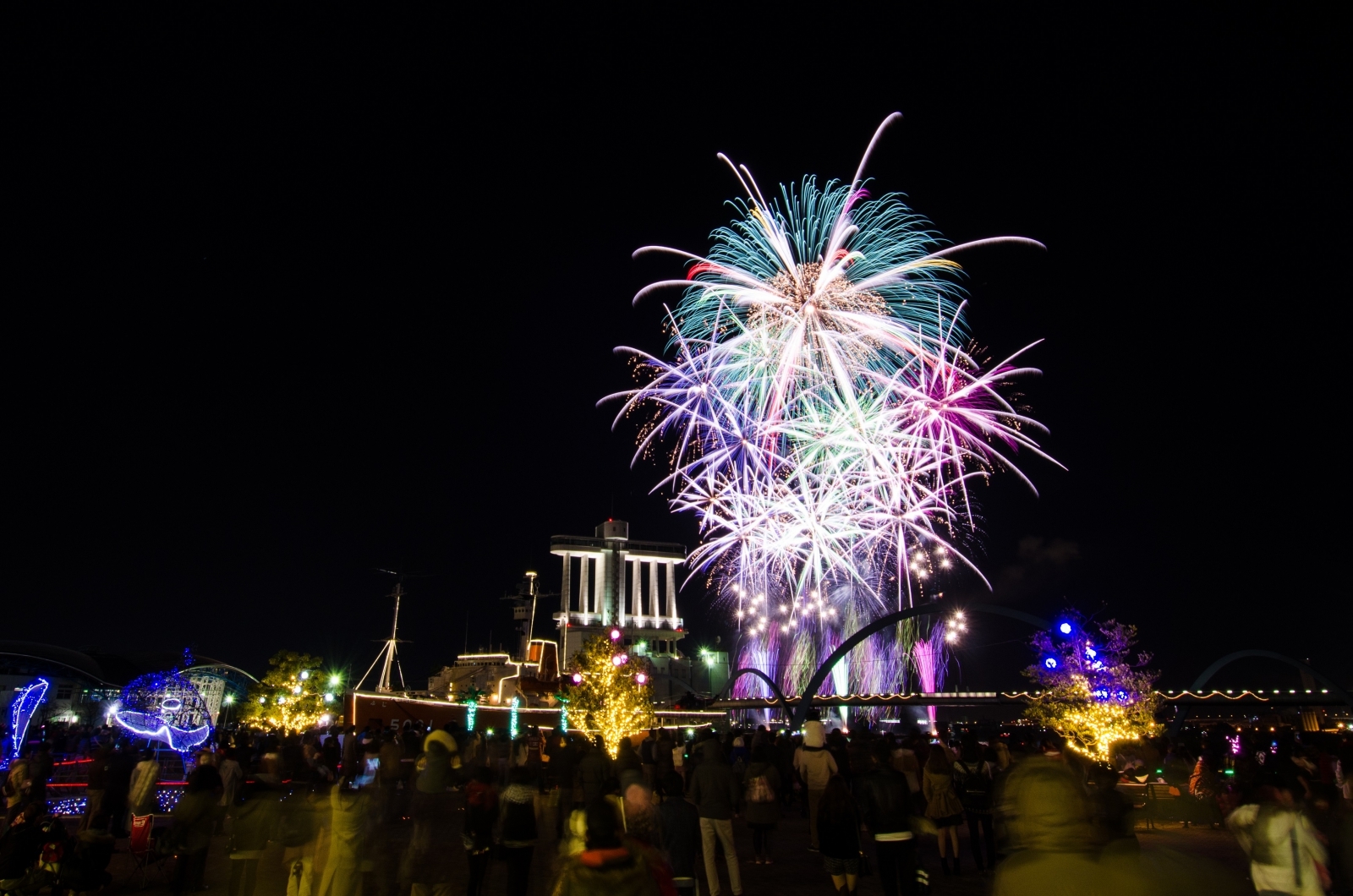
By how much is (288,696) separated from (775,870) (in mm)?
49964

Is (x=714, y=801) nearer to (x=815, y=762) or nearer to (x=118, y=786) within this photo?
(x=815, y=762)

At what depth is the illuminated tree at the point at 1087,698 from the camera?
70.4 ft

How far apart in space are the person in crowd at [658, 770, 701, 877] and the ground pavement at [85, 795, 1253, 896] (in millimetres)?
2643

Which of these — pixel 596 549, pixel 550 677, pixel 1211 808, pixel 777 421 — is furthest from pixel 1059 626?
pixel 596 549

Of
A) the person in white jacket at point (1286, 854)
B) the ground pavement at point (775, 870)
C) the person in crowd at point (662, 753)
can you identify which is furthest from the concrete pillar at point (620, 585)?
the person in white jacket at point (1286, 854)

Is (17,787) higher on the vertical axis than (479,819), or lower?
higher

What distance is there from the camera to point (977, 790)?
1115 centimetres

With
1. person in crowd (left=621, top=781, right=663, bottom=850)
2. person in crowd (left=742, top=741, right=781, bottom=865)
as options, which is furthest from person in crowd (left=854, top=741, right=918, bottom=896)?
person in crowd (left=621, top=781, right=663, bottom=850)

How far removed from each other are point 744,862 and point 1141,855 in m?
9.79

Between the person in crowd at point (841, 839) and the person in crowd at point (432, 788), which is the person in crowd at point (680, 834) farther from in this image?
the person in crowd at point (432, 788)

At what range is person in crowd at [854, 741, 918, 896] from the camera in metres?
8.15

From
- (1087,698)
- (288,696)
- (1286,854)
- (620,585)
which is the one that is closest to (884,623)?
(1087,698)

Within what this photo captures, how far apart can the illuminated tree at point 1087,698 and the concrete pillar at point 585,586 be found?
268ft

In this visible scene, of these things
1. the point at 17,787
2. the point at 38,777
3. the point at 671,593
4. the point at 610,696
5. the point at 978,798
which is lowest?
the point at 978,798
